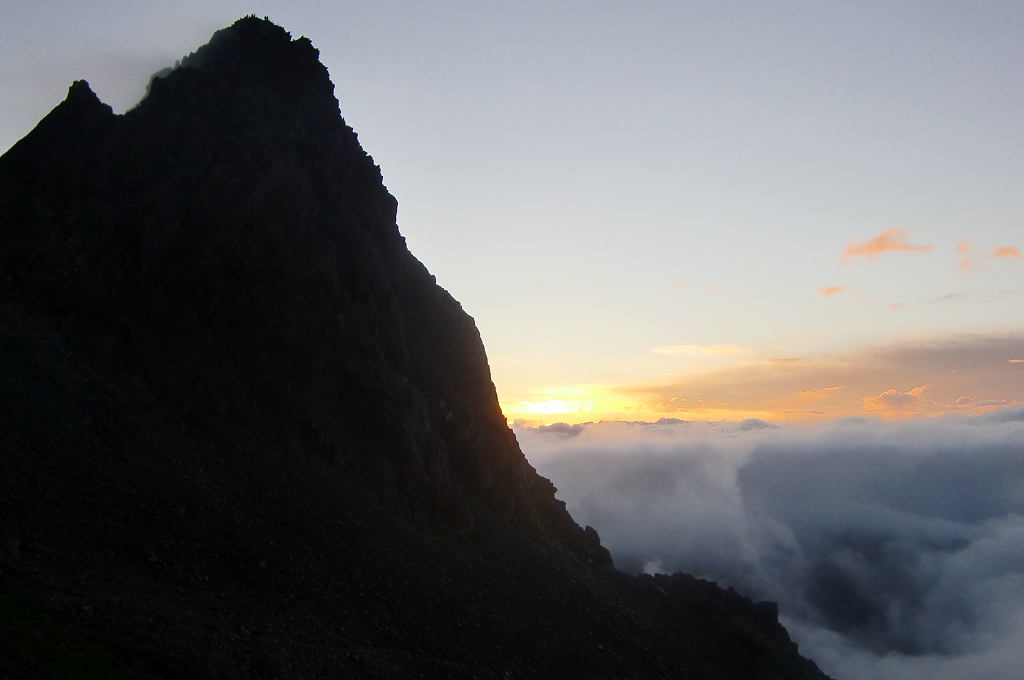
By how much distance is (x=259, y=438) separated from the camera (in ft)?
167

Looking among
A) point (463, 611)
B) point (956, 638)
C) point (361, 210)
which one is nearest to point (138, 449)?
point (463, 611)

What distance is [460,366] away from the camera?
72.2 meters

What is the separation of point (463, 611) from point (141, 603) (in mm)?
22182

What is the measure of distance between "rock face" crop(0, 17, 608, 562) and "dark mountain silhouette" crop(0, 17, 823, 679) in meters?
0.23

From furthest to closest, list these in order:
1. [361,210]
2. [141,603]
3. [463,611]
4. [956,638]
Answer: [956,638] → [361,210] → [463,611] → [141,603]

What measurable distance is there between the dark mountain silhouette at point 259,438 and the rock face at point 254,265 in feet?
0.75

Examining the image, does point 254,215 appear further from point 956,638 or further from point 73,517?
point 956,638

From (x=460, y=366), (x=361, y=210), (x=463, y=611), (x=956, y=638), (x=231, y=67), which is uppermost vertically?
(x=231, y=67)

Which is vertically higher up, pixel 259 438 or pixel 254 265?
pixel 254 265

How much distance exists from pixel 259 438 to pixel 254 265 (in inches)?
609

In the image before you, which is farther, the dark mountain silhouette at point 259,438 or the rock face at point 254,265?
the rock face at point 254,265

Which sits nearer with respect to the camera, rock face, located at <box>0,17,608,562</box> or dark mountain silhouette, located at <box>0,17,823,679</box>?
dark mountain silhouette, located at <box>0,17,823,679</box>

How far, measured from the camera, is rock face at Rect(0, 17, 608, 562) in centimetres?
5141

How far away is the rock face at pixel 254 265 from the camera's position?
5141 cm
